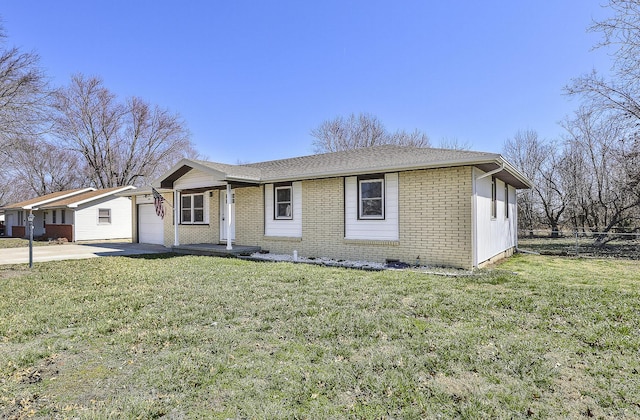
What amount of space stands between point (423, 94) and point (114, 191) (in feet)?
65.5

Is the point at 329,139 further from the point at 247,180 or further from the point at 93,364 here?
the point at 93,364

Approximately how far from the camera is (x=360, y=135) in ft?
101

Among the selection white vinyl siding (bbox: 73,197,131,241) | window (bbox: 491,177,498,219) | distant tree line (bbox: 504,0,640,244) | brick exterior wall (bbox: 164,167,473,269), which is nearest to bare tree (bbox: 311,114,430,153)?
distant tree line (bbox: 504,0,640,244)

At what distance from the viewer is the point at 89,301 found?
221 inches

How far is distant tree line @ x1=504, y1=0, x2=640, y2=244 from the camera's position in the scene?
11688 millimetres

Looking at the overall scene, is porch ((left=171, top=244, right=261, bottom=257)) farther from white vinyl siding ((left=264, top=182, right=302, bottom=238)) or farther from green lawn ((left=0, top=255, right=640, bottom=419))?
green lawn ((left=0, top=255, right=640, bottom=419))

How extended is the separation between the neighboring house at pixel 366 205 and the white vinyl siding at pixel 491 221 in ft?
0.09

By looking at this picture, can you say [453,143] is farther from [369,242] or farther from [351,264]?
[351,264]

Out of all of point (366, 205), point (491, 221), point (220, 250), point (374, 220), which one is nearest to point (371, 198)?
point (366, 205)

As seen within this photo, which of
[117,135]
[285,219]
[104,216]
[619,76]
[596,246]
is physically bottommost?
[596,246]

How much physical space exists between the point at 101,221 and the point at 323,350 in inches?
859

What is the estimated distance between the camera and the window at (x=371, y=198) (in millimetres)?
9656

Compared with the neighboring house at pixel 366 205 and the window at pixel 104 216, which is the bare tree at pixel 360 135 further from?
the window at pixel 104 216

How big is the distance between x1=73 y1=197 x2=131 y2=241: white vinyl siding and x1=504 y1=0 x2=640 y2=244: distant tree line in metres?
23.6
